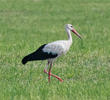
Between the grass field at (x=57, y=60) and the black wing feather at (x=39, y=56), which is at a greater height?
the black wing feather at (x=39, y=56)

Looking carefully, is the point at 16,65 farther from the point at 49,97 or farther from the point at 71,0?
the point at 71,0

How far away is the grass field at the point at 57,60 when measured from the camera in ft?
29.2

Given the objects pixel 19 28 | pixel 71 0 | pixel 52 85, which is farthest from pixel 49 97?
pixel 71 0

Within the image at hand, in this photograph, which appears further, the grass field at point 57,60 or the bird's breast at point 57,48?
the bird's breast at point 57,48

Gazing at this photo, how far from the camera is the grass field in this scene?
891 cm

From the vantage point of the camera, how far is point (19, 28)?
22.0 m

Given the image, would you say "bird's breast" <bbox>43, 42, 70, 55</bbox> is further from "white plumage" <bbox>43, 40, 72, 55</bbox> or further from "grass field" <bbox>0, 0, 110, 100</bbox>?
"grass field" <bbox>0, 0, 110, 100</bbox>

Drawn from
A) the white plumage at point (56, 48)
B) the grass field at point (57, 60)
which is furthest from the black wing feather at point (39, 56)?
the grass field at point (57, 60)

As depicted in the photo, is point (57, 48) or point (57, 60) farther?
point (57, 60)

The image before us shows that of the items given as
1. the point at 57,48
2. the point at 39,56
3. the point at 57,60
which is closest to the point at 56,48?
the point at 57,48

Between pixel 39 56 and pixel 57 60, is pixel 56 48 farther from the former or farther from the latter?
pixel 57 60

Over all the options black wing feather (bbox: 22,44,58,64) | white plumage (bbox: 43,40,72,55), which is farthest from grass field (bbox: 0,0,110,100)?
white plumage (bbox: 43,40,72,55)

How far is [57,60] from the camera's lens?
42.9 ft

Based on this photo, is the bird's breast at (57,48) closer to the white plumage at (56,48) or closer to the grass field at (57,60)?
the white plumage at (56,48)
